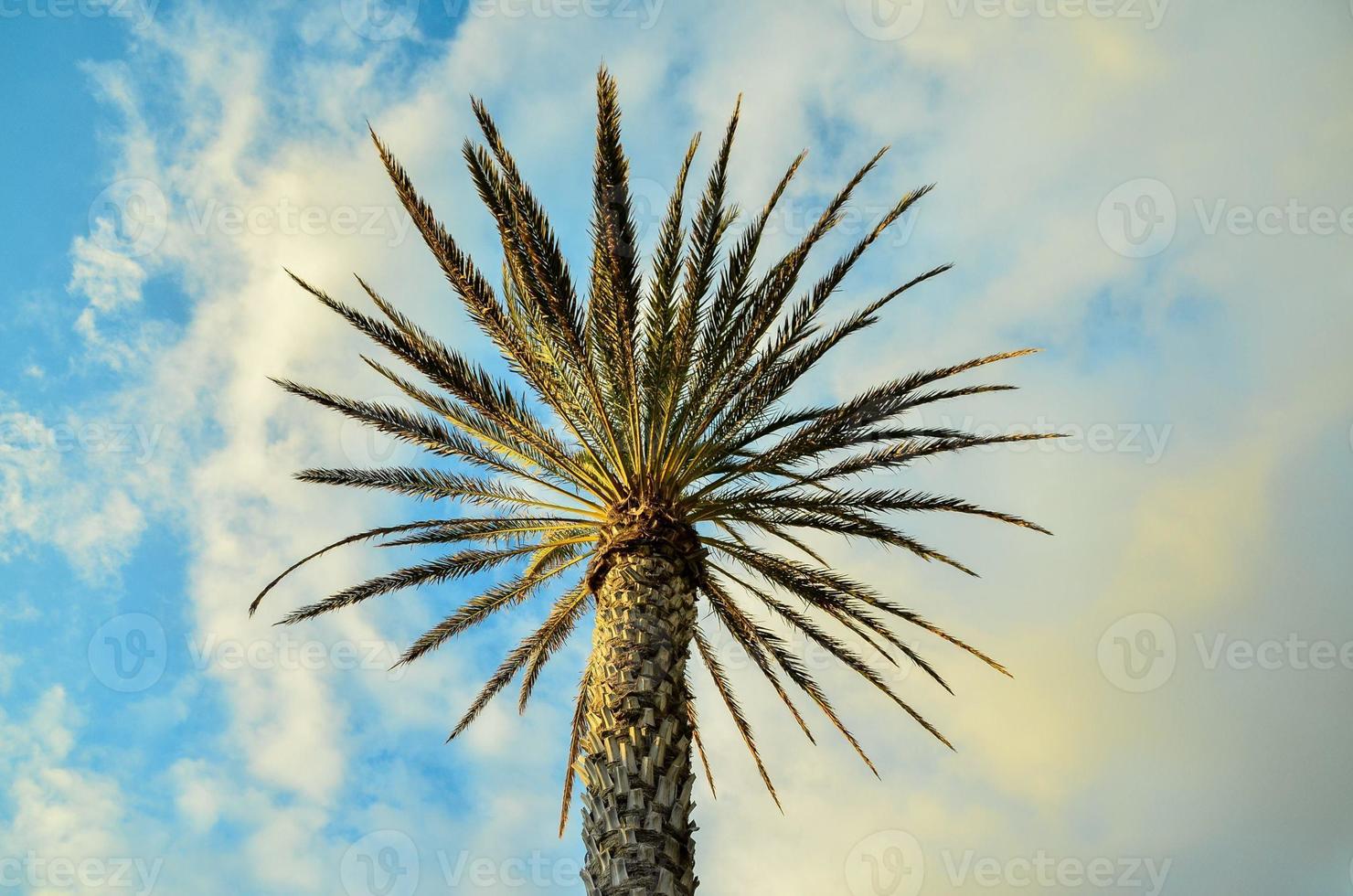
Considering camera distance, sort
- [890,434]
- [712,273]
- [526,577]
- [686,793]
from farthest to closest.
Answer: [526,577], [890,434], [712,273], [686,793]

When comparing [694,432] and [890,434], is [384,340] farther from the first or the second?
[890,434]

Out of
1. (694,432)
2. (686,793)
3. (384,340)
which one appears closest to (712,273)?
(694,432)

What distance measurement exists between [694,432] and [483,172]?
2962mm

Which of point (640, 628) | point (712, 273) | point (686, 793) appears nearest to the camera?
point (686, 793)

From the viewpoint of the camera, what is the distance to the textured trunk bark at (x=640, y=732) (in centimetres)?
574

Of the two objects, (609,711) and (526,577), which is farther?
(526,577)

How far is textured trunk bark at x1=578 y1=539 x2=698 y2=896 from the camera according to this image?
18.8ft

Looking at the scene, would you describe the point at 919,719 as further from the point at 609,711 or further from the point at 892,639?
the point at 609,711

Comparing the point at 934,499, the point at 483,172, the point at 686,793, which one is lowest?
the point at 686,793

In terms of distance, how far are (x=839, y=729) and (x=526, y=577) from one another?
371 centimetres

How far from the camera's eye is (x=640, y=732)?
247 inches

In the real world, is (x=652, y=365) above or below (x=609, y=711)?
above

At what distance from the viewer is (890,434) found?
8156 mm

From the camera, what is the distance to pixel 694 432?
8.05 m
